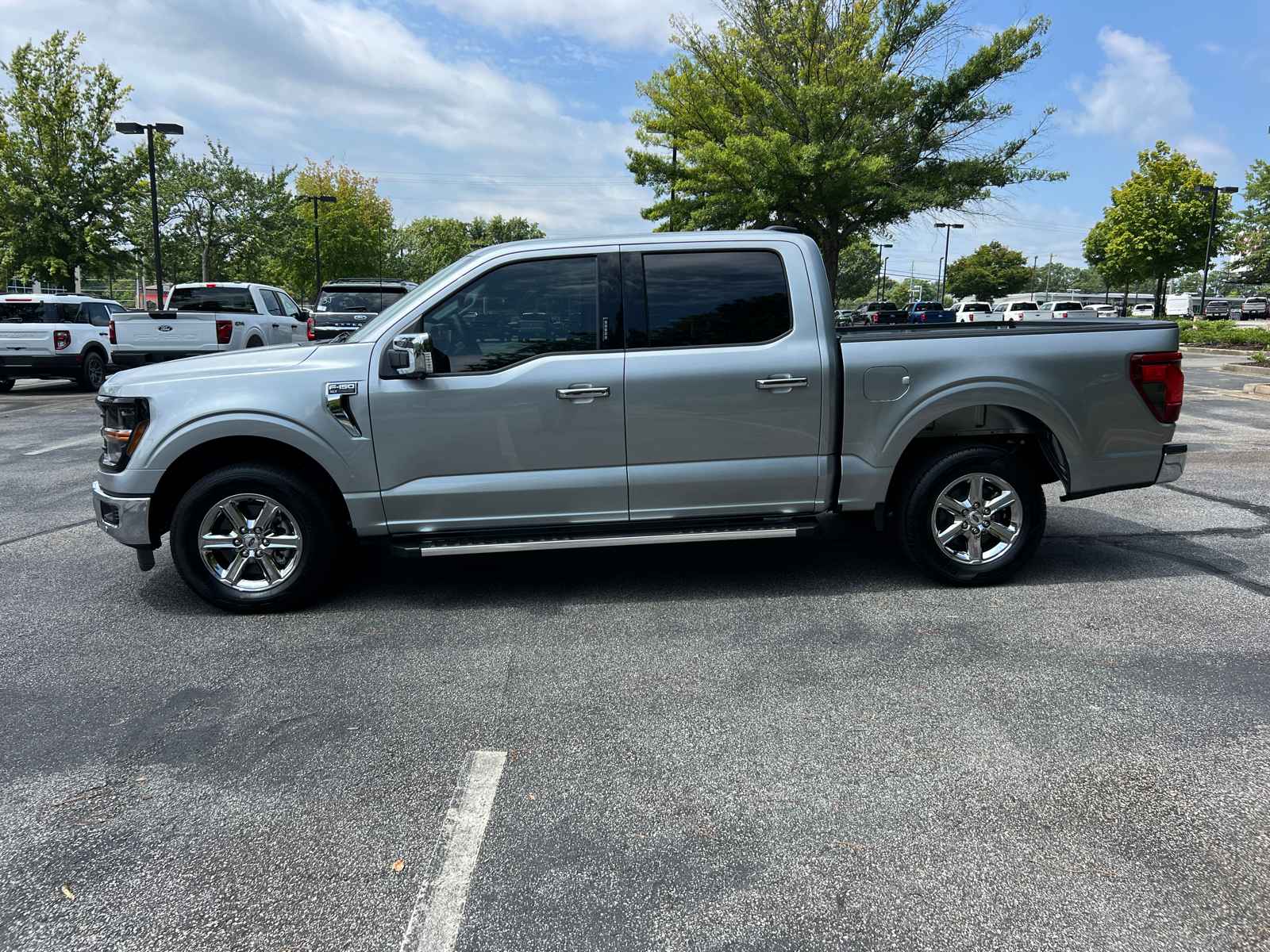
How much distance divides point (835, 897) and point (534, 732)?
55.2 inches

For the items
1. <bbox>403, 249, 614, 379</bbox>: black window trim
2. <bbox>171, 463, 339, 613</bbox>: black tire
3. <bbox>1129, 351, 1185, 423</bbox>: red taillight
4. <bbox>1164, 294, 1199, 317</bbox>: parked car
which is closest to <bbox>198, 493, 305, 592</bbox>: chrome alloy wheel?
<bbox>171, 463, 339, 613</bbox>: black tire

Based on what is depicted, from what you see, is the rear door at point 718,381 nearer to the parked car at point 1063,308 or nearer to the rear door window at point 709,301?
the rear door window at point 709,301

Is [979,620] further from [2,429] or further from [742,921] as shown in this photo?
[2,429]

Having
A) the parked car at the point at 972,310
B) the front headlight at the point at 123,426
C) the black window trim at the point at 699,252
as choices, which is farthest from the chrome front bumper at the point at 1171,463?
the parked car at the point at 972,310

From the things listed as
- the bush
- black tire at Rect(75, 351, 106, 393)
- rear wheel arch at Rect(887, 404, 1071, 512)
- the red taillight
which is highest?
the bush

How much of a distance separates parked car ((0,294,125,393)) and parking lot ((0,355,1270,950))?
45.8ft

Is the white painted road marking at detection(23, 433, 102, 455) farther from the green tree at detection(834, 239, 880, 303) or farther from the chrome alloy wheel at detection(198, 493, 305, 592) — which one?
the green tree at detection(834, 239, 880, 303)

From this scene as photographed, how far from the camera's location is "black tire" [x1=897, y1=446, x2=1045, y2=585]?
5.10 m

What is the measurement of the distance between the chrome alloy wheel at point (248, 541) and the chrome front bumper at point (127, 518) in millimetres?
314

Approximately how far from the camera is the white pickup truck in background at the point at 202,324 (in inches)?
608

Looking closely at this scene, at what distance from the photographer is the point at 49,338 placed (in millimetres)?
17016

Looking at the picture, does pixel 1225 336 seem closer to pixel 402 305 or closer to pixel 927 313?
pixel 927 313

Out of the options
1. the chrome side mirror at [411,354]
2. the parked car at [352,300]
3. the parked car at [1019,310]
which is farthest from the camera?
the parked car at [1019,310]

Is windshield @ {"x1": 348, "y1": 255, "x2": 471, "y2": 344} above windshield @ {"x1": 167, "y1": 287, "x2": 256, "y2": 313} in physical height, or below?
below
